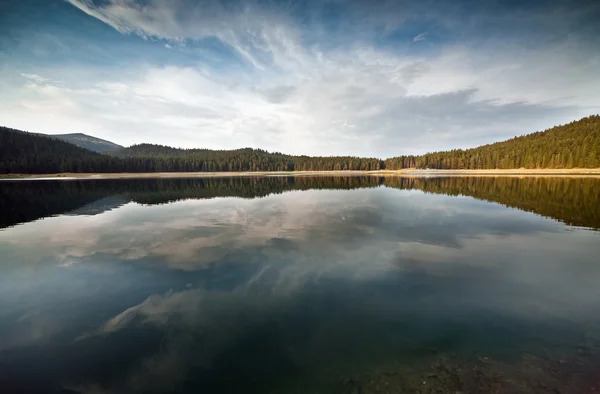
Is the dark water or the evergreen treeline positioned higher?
the evergreen treeline

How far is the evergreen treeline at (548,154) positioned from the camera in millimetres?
109188

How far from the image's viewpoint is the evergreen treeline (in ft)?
358

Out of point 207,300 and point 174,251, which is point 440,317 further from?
point 174,251

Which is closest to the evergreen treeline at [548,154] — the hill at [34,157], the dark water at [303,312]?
the dark water at [303,312]

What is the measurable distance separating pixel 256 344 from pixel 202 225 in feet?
56.8

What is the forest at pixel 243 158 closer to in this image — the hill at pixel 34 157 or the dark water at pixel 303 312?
the hill at pixel 34 157

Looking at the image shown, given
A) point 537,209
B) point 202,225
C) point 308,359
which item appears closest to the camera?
point 308,359

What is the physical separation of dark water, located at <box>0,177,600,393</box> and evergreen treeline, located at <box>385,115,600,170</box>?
130m

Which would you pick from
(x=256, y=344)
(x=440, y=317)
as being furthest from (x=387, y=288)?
(x=256, y=344)

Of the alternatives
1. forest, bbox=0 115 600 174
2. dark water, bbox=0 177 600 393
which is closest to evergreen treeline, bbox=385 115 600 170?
forest, bbox=0 115 600 174

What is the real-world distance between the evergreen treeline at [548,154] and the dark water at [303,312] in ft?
426

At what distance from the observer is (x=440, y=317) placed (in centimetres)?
890

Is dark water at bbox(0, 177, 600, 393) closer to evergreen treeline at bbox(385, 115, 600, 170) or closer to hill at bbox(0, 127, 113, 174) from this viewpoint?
evergreen treeline at bbox(385, 115, 600, 170)

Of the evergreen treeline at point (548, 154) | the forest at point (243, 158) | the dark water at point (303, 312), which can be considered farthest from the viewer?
the forest at point (243, 158)
